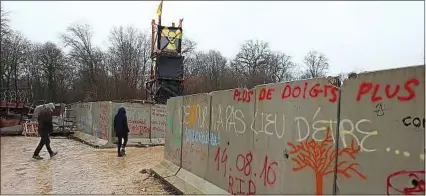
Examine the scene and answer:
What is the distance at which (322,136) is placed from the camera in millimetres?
4570

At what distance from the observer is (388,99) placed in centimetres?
381

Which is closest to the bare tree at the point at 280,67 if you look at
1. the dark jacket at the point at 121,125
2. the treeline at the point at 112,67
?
the treeline at the point at 112,67

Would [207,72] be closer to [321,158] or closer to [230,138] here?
[230,138]

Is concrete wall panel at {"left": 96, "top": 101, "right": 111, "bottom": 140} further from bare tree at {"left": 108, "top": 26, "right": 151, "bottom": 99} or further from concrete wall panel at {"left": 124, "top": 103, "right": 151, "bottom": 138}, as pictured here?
bare tree at {"left": 108, "top": 26, "right": 151, "bottom": 99}

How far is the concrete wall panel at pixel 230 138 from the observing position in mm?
6164

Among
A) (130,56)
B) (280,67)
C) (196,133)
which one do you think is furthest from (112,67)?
(196,133)

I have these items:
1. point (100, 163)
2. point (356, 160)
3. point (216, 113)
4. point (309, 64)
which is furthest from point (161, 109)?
point (309, 64)

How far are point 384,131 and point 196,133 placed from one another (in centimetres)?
491

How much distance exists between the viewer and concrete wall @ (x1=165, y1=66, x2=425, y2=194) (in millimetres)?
3656

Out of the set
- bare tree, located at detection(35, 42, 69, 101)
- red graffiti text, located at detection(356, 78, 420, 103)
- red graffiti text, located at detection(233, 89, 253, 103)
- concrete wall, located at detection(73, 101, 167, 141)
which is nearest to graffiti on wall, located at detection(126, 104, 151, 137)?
concrete wall, located at detection(73, 101, 167, 141)

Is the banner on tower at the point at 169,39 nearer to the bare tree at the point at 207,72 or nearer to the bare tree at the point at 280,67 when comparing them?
the bare tree at the point at 207,72

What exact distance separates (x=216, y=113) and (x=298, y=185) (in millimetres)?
2689

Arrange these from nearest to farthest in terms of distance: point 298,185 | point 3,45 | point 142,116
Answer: point 298,185 → point 142,116 → point 3,45

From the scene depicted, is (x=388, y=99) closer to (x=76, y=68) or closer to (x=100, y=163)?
(x=100, y=163)
